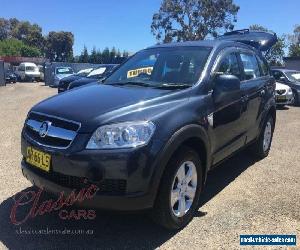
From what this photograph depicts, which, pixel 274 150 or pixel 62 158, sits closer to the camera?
pixel 62 158

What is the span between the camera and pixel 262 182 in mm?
5531

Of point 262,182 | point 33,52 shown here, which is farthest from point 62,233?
point 33,52

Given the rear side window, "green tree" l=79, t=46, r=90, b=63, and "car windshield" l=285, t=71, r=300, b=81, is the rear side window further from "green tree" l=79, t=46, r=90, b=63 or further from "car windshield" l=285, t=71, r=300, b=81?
"green tree" l=79, t=46, r=90, b=63

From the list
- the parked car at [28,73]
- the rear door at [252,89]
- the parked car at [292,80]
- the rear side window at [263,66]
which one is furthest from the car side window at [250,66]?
the parked car at [28,73]

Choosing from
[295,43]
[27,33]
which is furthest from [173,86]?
[27,33]

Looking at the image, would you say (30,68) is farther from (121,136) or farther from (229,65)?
(121,136)

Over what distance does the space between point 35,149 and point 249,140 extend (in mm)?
3120

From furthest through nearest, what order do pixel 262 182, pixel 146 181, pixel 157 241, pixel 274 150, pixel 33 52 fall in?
pixel 33 52 → pixel 274 150 → pixel 262 182 → pixel 157 241 → pixel 146 181

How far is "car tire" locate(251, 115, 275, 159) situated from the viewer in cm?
638

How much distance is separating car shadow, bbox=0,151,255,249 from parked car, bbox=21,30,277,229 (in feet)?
0.86

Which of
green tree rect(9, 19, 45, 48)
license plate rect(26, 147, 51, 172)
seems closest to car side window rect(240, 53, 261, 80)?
license plate rect(26, 147, 51, 172)

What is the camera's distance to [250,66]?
5.94 m

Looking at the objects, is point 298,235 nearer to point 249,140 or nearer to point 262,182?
point 262,182

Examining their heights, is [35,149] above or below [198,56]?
below
